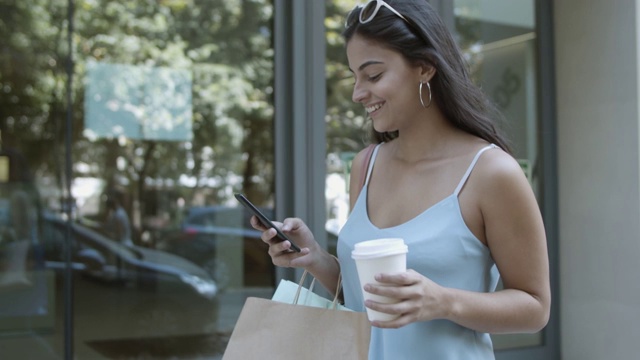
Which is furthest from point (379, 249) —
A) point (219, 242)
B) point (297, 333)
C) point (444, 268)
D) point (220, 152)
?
point (220, 152)

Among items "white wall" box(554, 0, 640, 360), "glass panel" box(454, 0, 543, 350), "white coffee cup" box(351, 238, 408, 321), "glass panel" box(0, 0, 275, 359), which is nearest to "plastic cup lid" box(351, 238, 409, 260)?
"white coffee cup" box(351, 238, 408, 321)

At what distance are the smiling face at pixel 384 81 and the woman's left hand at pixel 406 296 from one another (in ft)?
1.42

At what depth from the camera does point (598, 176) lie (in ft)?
15.4

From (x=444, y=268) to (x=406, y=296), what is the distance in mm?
246

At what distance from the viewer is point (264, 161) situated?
7035mm

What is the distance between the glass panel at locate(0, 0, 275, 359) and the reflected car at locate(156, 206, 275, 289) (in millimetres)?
17

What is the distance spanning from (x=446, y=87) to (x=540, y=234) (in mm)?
365

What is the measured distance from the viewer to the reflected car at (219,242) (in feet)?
21.5

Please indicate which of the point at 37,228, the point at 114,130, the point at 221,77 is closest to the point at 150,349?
the point at 37,228

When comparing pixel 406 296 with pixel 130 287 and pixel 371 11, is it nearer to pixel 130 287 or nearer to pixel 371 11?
pixel 371 11

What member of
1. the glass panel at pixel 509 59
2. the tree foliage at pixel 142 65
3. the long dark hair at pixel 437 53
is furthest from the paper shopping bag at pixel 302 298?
the tree foliage at pixel 142 65

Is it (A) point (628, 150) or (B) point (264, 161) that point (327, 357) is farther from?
(B) point (264, 161)

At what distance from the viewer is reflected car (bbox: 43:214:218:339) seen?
275 inches

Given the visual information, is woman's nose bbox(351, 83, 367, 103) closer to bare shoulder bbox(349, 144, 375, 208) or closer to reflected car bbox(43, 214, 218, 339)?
bare shoulder bbox(349, 144, 375, 208)
